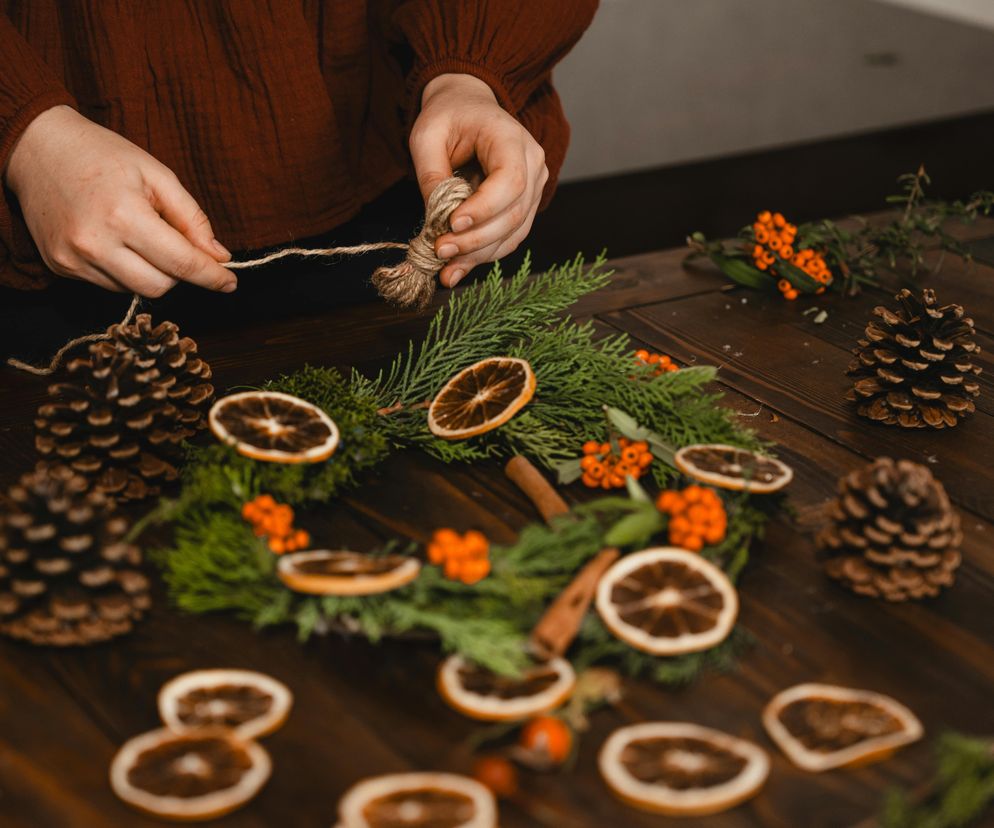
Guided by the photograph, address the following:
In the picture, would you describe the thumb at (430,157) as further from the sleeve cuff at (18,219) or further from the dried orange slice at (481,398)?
the sleeve cuff at (18,219)

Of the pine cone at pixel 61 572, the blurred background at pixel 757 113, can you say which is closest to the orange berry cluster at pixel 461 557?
the pine cone at pixel 61 572

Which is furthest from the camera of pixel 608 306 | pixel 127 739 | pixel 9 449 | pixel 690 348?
pixel 608 306

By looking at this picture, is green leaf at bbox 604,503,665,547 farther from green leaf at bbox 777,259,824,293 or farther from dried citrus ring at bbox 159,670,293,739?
green leaf at bbox 777,259,824,293

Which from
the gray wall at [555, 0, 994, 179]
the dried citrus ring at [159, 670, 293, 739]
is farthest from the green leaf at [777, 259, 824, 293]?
the gray wall at [555, 0, 994, 179]

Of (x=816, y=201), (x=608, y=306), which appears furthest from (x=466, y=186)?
(x=816, y=201)

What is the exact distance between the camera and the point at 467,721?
0.72m

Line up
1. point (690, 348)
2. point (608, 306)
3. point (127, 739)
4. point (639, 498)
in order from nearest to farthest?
point (127, 739) → point (639, 498) → point (690, 348) → point (608, 306)

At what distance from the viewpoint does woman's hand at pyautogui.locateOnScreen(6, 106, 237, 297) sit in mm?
1106

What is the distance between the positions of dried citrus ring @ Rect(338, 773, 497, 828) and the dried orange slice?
42 centimetres

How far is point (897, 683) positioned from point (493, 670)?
29cm

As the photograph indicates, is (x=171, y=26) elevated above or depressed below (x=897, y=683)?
above

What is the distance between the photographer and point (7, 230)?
1247 millimetres

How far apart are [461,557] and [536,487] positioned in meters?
0.19

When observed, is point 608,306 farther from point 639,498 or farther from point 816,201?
point 816,201
